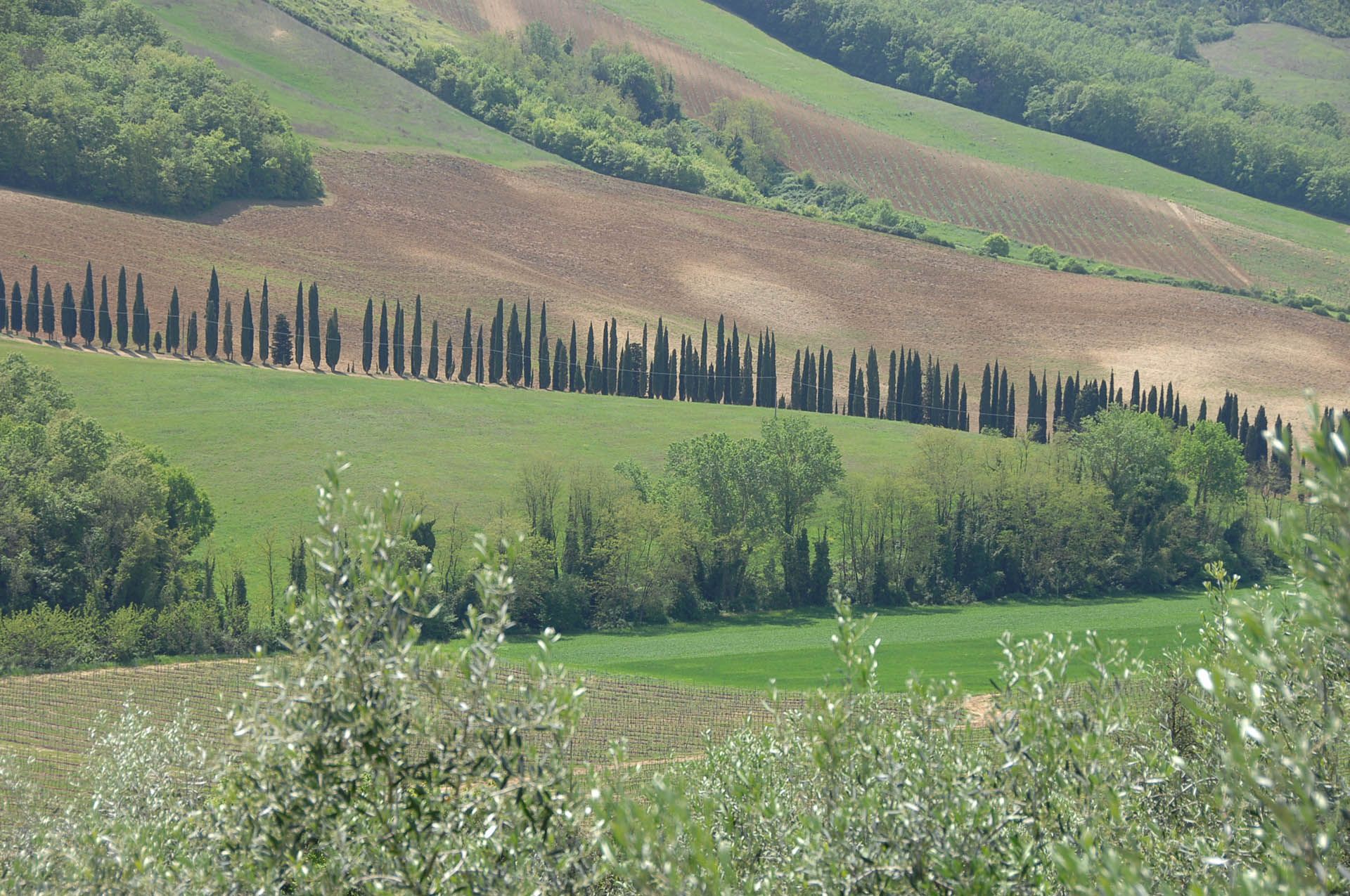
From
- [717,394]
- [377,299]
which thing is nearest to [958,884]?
[717,394]

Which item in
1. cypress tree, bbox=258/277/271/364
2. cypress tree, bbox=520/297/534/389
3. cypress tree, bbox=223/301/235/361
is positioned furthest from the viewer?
cypress tree, bbox=520/297/534/389

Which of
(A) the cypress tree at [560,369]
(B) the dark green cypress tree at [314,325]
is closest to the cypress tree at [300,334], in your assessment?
(B) the dark green cypress tree at [314,325]

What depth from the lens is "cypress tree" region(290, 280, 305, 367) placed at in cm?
11925

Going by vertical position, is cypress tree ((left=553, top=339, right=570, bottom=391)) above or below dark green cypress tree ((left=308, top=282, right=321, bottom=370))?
below

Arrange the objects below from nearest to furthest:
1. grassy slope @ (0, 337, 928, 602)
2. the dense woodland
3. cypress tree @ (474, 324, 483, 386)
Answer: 1. grassy slope @ (0, 337, 928, 602)
2. cypress tree @ (474, 324, 483, 386)
3. the dense woodland

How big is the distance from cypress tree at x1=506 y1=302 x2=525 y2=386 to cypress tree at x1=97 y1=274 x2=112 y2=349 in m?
32.0

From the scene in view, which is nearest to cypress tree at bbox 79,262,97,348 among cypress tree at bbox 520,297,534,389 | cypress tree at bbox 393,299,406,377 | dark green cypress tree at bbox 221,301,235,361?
dark green cypress tree at bbox 221,301,235,361

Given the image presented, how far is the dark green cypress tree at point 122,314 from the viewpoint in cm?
11269

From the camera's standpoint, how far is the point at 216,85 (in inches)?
6471

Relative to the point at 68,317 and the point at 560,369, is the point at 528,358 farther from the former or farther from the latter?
the point at 68,317

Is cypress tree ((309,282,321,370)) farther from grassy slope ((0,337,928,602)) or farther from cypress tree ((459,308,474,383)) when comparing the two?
cypress tree ((459,308,474,383))

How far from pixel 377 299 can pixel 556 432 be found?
3559cm

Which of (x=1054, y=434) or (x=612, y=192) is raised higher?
(x=612, y=192)

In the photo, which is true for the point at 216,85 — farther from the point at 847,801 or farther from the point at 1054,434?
the point at 847,801
